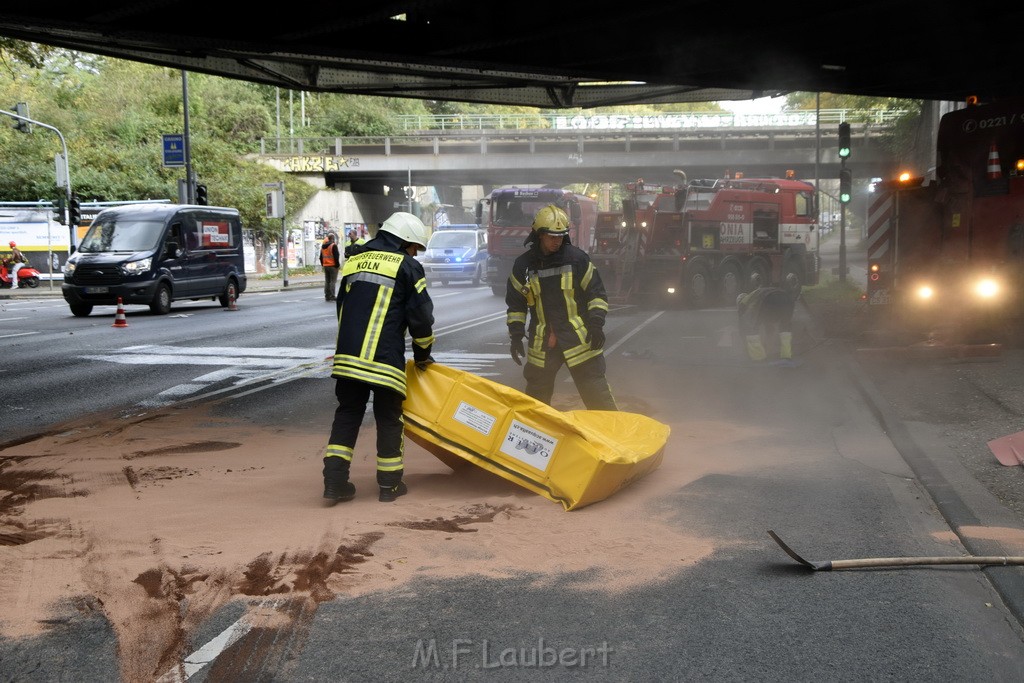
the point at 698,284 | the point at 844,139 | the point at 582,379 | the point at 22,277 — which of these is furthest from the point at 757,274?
the point at 22,277

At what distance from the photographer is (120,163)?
4631cm

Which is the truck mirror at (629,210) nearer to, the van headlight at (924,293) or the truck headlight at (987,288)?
the van headlight at (924,293)

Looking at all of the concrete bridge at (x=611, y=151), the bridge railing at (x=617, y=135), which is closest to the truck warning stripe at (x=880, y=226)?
the concrete bridge at (x=611, y=151)

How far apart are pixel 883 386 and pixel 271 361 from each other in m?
7.60

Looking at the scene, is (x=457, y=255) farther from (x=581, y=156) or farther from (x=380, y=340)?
(x=380, y=340)

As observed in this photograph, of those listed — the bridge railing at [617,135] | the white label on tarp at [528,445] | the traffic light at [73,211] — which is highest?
the bridge railing at [617,135]

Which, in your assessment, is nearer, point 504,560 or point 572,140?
point 504,560

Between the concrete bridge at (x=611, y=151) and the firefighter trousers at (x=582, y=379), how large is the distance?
160ft

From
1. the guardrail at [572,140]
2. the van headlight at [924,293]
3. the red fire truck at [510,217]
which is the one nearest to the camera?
the van headlight at [924,293]

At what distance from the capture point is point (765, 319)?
13.4 m

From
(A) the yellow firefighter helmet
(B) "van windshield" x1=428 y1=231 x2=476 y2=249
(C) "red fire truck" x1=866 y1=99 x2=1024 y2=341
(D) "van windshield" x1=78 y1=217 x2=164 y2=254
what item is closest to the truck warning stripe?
(C) "red fire truck" x1=866 y1=99 x2=1024 y2=341

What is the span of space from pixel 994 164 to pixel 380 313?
32.2 ft

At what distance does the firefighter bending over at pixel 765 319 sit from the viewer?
13.1m

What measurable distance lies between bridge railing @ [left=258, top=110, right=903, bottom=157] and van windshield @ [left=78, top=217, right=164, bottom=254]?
Answer: 34549mm
